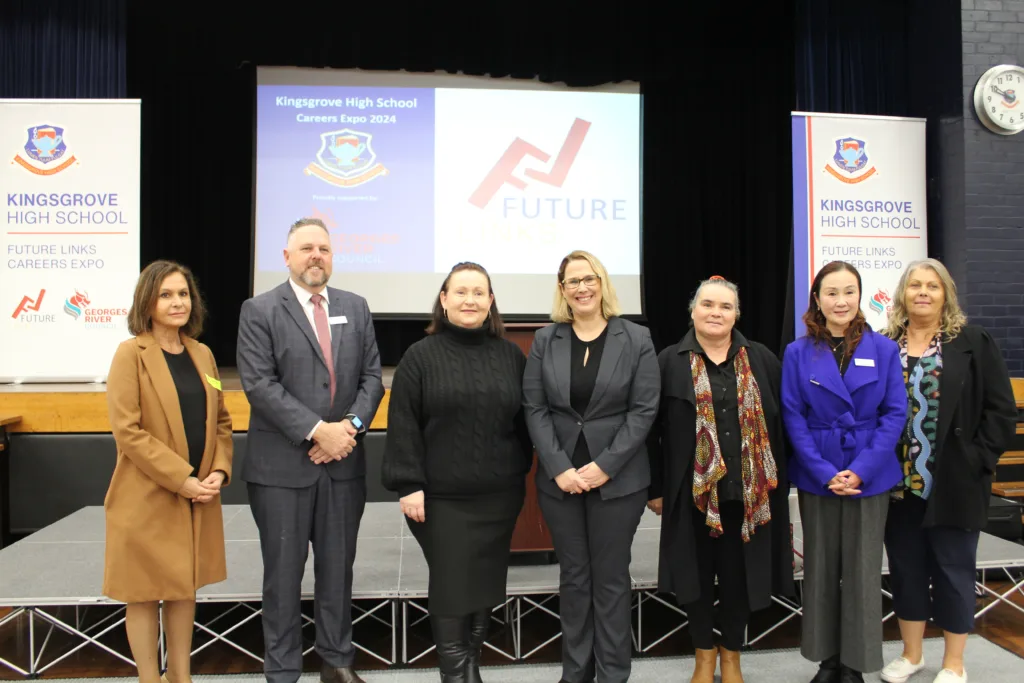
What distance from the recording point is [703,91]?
21.0 ft

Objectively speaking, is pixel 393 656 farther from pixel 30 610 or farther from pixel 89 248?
pixel 89 248

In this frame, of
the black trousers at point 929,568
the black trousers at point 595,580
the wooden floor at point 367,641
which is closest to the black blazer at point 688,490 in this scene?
the black trousers at point 595,580

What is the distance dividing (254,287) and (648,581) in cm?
361

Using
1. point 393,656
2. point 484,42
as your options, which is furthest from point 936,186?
point 393,656

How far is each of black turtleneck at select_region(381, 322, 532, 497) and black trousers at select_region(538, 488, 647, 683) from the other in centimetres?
25

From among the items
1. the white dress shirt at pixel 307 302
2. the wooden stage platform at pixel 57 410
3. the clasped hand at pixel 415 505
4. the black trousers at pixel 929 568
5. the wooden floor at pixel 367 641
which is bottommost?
the wooden floor at pixel 367 641

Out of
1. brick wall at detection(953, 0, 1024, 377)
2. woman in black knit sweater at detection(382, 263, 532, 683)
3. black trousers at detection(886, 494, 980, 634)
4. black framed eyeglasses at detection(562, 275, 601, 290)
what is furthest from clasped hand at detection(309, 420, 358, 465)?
brick wall at detection(953, 0, 1024, 377)

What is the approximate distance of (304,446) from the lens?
2.32 metres

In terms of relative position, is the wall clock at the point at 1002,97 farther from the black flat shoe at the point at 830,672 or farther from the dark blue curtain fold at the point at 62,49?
the dark blue curtain fold at the point at 62,49

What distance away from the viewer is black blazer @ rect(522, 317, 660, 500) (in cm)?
221

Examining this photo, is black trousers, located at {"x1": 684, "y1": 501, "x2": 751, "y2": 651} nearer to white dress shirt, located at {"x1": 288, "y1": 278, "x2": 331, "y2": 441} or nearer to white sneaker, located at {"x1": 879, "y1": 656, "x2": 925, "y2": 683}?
white sneaker, located at {"x1": 879, "y1": 656, "x2": 925, "y2": 683}

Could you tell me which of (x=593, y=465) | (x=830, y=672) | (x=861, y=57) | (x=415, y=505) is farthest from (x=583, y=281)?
(x=861, y=57)

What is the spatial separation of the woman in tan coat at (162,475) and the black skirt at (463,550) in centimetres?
65

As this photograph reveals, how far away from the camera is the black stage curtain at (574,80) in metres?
5.52
